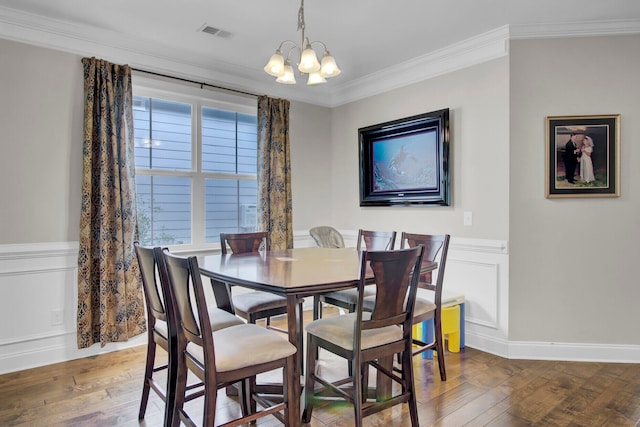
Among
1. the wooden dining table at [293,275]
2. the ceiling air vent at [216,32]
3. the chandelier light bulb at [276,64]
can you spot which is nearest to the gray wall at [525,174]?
the ceiling air vent at [216,32]

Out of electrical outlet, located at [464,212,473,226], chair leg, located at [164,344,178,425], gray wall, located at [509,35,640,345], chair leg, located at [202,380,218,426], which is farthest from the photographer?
electrical outlet, located at [464,212,473,226]

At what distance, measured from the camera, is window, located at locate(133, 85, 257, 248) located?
357 centimetres

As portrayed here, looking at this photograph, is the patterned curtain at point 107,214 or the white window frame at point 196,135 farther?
the white window frame at point 196,135

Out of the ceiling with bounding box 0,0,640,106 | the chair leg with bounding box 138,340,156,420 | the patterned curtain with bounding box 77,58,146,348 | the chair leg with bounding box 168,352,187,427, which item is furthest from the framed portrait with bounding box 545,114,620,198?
the patterned curtain with bounding box 77,58,146,348

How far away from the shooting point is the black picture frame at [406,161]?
3602 mm

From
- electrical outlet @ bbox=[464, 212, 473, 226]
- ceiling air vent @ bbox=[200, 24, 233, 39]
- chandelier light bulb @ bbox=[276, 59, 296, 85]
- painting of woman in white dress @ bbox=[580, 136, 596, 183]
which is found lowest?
electrical outlet @ bbox=[464, 212, 473, 226]

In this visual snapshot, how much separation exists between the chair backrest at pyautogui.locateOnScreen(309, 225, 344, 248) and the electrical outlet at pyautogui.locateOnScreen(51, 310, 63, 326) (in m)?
2.30

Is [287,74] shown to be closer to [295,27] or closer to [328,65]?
[328,65]

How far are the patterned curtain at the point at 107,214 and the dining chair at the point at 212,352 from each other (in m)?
1.63

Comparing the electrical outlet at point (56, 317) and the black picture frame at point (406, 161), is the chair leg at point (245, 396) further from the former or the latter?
the black picture frame at point (406, 161)

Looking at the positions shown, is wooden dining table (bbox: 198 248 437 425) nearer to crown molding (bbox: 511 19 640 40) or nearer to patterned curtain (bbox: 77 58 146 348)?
patterned curtain (bbox: 77 58 146 348)

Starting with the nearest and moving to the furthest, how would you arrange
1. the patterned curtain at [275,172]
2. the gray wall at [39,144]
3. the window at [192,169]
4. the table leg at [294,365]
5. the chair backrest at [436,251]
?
the table leg at [294,365], the chair backrest at [436,251], the gray wall at [39,144], the window at [192,169], the patterned curtain at [275,172]

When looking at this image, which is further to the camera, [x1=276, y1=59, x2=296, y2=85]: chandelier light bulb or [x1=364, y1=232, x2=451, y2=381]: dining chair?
[x1=364, y1=232, x2=451, y2=381]: dining chair

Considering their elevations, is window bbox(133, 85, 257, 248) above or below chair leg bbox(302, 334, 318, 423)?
→ above
